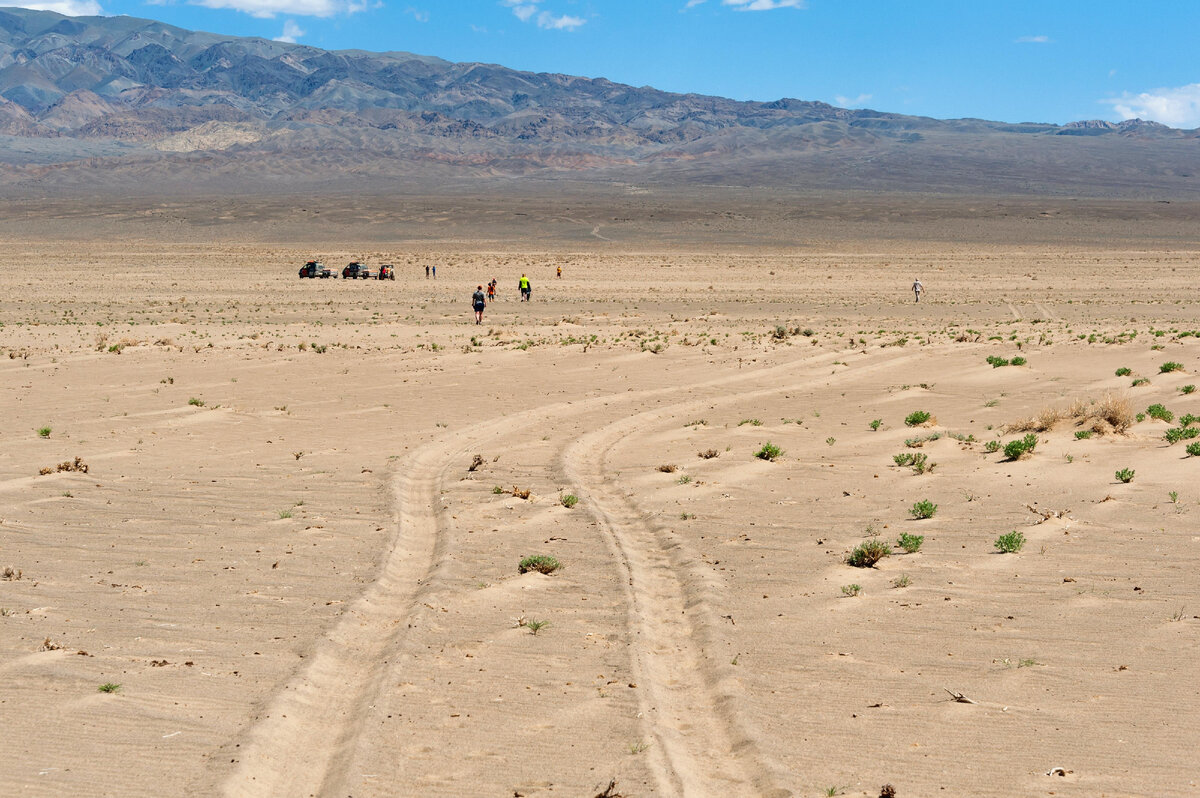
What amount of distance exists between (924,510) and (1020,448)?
3220 mm

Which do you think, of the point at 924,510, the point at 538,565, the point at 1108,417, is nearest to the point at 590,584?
the point at 538,565

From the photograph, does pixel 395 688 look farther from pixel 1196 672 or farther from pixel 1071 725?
pixel 1196 672

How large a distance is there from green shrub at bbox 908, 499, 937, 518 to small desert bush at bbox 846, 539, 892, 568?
1556 mm

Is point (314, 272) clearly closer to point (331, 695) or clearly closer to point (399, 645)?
point (399, 645)

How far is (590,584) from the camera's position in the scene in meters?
9.73

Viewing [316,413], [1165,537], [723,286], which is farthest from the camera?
[723,286]

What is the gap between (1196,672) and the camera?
24.5 ft

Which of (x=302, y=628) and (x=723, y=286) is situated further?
(x=723, y=286)

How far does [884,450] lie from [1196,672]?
818 cm

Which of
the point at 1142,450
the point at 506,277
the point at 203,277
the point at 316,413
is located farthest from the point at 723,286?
the point at 1142,450

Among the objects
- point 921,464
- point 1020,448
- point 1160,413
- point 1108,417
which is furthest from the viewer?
point 1160,413

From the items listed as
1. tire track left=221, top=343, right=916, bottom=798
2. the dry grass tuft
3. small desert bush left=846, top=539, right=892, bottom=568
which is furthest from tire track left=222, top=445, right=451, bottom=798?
the dry grass tuft

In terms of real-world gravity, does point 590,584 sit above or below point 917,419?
below

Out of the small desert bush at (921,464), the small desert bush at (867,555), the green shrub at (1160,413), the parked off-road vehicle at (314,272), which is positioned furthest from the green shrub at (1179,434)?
the parked off-road vehicle at (314,272)
